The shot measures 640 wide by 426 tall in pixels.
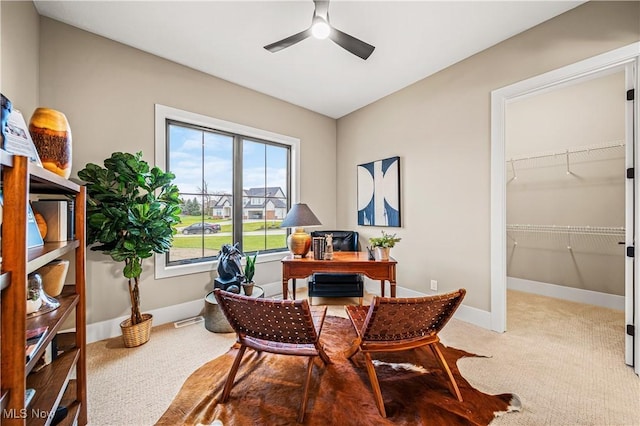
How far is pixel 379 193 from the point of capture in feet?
12.4

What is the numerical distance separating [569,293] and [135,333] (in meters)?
5.04

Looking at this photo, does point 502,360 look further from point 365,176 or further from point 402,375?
point 365,176

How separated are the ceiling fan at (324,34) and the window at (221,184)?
1.48m

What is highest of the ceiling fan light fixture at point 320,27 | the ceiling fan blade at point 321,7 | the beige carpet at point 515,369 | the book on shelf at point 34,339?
the ceiling fan blade at point 321,7

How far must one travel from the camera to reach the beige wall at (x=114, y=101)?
2.24 meters

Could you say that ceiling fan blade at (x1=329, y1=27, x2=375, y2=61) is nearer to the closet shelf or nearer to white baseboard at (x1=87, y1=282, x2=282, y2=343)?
white baseboard at (x1=87, y1=282, x2=282, y2=343)

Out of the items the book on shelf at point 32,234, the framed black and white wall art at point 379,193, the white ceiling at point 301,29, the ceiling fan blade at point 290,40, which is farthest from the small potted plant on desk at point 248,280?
the white ceiling at point 301,29

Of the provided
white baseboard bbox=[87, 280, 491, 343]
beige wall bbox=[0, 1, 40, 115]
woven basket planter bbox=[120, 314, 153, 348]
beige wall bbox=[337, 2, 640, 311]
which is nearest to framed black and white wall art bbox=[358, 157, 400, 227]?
beige wall bbox=[337, 2, 640, 311]

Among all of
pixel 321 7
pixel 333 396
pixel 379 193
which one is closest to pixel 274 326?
pixel 333 396

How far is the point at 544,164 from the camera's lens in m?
3.74

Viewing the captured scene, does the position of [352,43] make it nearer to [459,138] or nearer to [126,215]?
[459,138]

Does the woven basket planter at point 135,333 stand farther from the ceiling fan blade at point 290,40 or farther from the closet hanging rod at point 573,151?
the closet hanging rod at point 573,151

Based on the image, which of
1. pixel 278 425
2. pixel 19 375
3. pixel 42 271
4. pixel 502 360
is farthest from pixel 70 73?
pixel 502 360

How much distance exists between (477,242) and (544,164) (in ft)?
6.87
